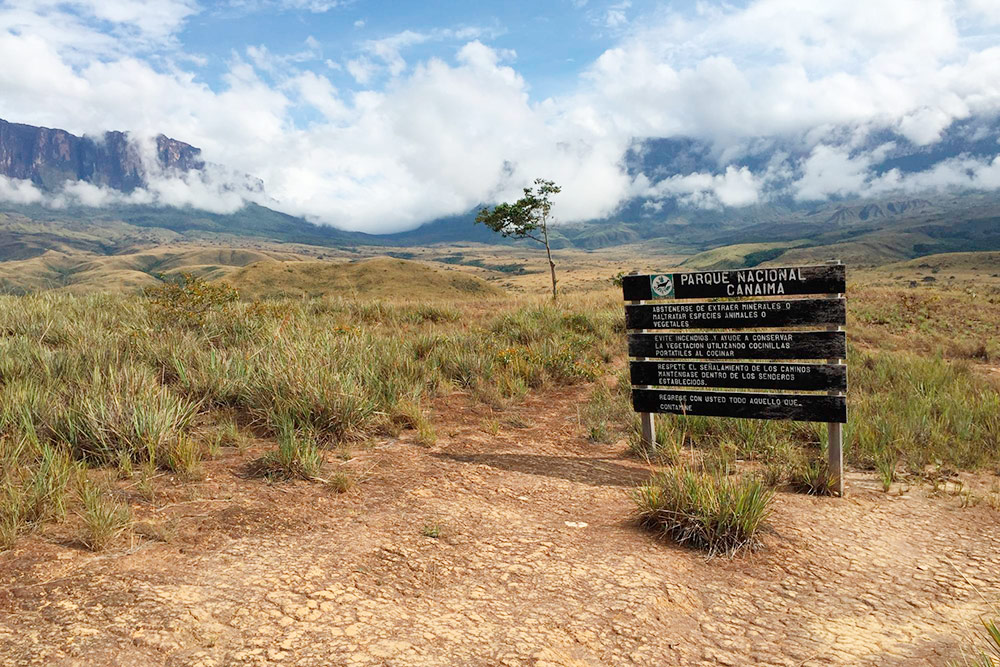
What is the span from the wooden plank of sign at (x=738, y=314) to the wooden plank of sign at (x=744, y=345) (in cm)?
10

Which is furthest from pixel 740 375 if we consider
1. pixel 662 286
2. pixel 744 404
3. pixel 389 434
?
pixel 389 434

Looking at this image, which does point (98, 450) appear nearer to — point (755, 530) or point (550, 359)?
point (755, 530)

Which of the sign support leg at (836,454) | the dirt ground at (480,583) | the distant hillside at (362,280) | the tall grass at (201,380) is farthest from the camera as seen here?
the distant hillside at (362,280)

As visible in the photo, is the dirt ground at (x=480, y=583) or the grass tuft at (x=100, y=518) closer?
the dirt ground at (x=480, y=583)

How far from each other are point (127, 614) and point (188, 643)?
44 centimetres

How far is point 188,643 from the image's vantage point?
2.75m

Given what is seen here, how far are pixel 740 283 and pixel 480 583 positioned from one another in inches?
145

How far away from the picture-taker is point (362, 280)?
169ft

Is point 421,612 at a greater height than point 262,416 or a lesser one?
lesser

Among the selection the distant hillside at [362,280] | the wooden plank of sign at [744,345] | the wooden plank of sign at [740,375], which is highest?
the distant hillside at [362,280]

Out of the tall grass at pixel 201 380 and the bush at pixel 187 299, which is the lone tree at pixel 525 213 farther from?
the bush at pixel 187 299

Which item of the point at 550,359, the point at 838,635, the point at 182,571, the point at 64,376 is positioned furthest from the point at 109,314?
the point at 838,635

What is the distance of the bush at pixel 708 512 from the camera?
13.4ft

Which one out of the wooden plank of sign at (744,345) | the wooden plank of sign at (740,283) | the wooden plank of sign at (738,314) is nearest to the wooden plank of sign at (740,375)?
the wooden plank of sign at (744,345)
